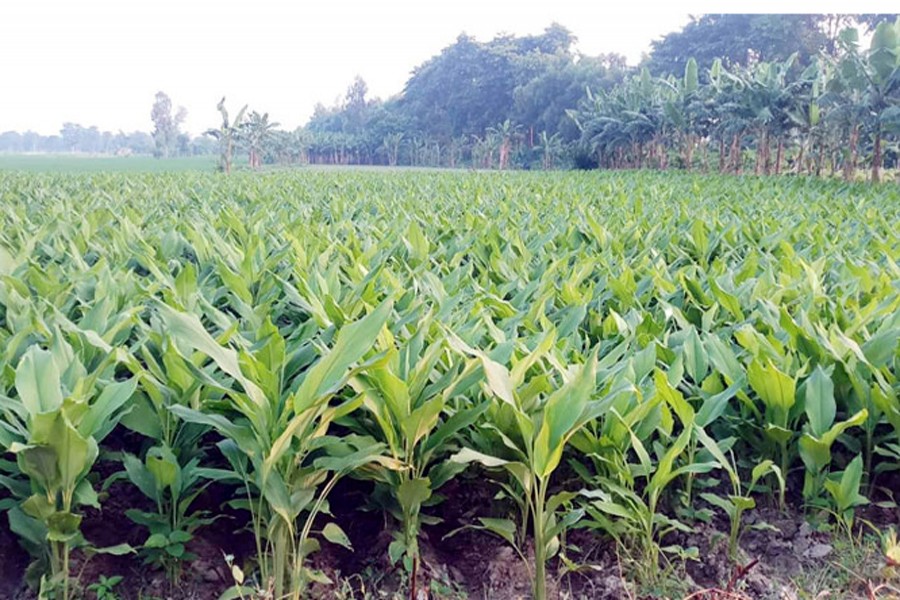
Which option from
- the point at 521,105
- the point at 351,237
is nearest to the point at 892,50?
the point at 351,237

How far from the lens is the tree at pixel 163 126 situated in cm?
8644

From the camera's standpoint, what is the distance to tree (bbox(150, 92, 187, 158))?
86.4 metres

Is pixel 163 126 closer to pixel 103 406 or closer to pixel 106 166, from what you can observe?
pixel 106 166

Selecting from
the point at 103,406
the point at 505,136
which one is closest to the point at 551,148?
the point at 505,136

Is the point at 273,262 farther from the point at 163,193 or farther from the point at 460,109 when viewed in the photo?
the point at 460,109

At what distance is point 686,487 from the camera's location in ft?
6.80

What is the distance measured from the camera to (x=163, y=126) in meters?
90.3

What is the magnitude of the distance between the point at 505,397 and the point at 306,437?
1.48 feet

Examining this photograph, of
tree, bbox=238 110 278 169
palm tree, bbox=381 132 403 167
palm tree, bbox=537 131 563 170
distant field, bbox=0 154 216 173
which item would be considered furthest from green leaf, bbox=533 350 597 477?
palm tree, bbox=381 132 403 167

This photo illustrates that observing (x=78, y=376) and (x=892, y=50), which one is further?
(x=892, y=50)

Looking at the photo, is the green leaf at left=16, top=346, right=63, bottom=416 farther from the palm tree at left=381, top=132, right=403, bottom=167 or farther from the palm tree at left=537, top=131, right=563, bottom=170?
the palm tree at left=381, top=132, right=403, bottom=167

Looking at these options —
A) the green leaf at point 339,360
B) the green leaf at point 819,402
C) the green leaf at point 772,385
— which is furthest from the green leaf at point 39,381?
the green leaf at point 819,402

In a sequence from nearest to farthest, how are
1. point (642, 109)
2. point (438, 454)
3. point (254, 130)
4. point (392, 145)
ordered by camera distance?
point (438, 454) < point (642, 109) < point (254, 130) < point (392, 145)

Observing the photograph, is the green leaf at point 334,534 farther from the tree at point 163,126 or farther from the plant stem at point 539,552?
the tree at point 163,126
